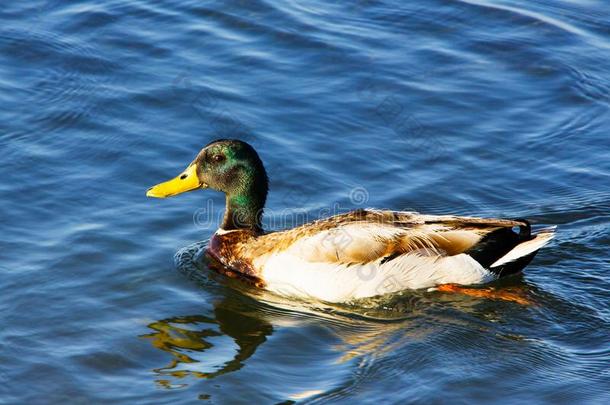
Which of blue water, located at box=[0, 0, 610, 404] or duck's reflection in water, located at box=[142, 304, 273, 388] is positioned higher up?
blue water, located at box=[0, 0, 610, 404]

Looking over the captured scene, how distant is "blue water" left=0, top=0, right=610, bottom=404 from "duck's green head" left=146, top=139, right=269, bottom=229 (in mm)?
459

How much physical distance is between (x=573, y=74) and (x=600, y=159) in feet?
7.24

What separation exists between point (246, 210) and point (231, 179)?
35cm

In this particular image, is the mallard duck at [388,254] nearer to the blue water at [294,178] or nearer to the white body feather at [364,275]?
the white body feather at [364,275]

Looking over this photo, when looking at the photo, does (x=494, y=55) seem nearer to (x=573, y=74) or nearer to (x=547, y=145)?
(x=573, y=74)

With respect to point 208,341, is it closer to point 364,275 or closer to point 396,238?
point 364,275

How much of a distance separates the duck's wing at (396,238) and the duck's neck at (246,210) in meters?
0.83

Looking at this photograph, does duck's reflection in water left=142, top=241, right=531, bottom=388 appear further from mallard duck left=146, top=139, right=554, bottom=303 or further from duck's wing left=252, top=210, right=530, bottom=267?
duck's wing left=252, top=210, right=530, bottom=267

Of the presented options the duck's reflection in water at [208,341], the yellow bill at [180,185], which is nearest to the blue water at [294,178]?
Result: the duck's reflection in water at [208,341]

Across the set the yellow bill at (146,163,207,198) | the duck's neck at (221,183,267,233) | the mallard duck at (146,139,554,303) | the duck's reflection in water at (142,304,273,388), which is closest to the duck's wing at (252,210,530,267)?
the mallard duck at (146,139,554,303)

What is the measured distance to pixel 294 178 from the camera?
39.5 ft

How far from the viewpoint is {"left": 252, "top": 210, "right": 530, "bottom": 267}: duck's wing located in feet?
33.4

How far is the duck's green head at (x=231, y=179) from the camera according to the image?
10.9 meters

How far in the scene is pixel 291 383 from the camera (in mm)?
8453
